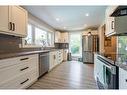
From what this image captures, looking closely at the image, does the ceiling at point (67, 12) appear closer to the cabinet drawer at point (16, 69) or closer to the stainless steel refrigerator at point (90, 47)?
the cabinet drawer at point (16, 69)

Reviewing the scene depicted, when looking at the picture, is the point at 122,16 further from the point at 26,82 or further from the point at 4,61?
the point at 26,82

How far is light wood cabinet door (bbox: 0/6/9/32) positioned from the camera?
2.86 m

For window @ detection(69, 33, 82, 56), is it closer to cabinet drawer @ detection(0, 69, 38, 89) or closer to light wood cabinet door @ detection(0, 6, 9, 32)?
cabinet drawer @ detection(0, 69, 38, 89)

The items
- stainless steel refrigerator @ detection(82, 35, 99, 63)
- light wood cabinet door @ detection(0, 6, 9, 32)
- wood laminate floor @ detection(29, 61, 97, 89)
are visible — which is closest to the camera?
light wood cabinet door @ detection(0, 6, 9, 32)

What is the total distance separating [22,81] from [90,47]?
6.31 metres

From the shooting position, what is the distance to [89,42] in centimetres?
893

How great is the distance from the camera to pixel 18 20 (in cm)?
363

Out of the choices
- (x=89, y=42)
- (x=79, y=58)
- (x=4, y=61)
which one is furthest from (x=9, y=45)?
(x=79, y=58)

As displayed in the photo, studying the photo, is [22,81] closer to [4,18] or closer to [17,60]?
[17,60]

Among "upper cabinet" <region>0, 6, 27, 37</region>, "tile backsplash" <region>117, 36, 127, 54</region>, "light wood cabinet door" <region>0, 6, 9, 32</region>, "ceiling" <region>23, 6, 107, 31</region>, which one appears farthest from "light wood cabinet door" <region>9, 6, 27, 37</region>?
"tile backsplash" <region>117, 36, 127, 54</region>

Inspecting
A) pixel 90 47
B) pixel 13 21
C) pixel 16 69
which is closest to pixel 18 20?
pixel 13 21

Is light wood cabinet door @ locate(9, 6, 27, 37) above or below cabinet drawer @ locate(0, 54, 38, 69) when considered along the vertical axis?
above

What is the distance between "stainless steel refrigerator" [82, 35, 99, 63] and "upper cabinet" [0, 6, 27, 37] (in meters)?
5.56

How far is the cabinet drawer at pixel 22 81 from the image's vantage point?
262cm
